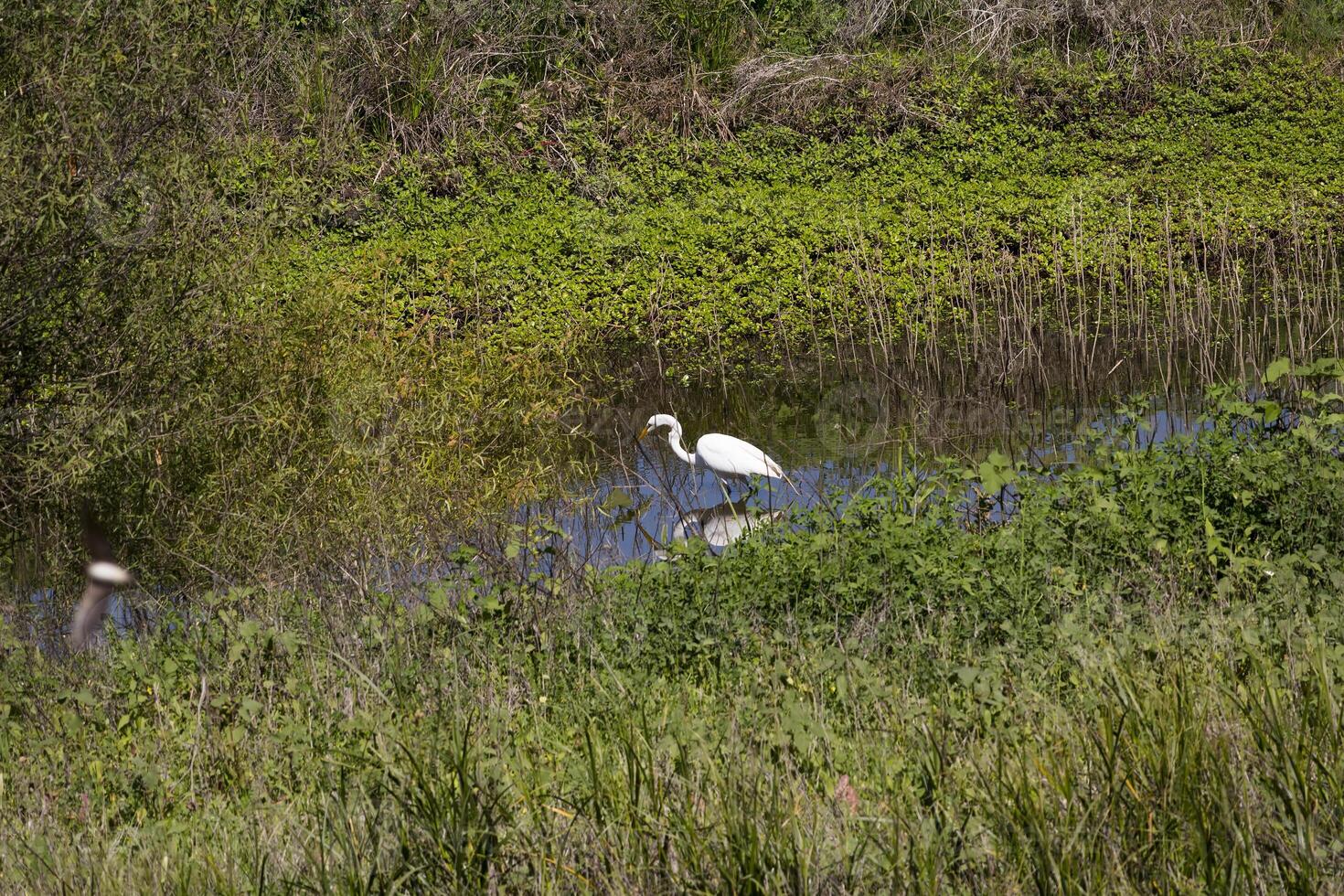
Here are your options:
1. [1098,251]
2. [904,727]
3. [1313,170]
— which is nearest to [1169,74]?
[1313,170]

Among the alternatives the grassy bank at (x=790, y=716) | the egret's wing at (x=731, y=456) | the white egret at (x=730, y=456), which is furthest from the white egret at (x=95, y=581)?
the egret's wing at (x=731, y=456)

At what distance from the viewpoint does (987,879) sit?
269 cm

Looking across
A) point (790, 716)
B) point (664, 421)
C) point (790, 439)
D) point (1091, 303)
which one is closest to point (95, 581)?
point (664, 421)

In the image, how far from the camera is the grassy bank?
2766mm

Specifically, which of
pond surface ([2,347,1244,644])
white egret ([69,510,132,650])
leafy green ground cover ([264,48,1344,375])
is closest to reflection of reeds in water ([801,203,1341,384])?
leafy green ground cover ([264,48,1344,375])

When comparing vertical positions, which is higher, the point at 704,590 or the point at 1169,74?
the point at 1169,74

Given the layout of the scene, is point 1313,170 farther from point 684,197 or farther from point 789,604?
point 789,604

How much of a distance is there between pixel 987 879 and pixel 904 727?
866 mm

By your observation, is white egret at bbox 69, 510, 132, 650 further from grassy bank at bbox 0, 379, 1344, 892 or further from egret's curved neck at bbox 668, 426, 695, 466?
egret's curved neck at bbox 668, 426, 695, 466

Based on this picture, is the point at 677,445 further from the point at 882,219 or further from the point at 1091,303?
the point at 882,219

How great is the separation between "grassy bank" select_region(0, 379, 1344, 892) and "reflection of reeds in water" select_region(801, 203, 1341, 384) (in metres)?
4.62

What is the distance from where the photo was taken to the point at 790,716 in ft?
11.2

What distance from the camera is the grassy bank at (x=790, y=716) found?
2.77m

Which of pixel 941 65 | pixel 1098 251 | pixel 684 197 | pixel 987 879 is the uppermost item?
pixel 941 65
